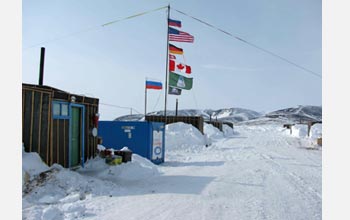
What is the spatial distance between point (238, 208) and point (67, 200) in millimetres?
3247

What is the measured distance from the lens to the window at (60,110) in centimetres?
834

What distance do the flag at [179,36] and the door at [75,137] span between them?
10511 millimetres

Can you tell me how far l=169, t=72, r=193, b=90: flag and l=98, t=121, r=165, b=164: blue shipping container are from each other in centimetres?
664

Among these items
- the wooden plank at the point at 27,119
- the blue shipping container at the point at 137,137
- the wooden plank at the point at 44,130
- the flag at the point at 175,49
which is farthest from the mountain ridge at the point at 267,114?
the wooden plank at the point at 27,119

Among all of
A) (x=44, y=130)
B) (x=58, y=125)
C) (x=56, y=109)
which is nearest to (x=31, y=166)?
(x=44, y=130)

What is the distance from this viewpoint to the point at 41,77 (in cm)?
1059

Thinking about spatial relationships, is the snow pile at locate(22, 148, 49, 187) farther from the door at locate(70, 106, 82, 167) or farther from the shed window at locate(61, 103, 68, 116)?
the door at locate(70, 106, 82, 167)

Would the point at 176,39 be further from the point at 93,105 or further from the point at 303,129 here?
the point at 303,129

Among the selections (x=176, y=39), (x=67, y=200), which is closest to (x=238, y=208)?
(x=67, y=200)

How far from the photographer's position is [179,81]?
797 inches

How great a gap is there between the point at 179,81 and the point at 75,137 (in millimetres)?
11502

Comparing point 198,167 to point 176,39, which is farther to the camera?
point 176,39

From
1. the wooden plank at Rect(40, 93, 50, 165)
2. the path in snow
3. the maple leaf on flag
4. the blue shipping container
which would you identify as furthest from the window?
the maple leaf on flag

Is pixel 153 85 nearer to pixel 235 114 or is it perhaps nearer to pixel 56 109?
pixel 56 109
